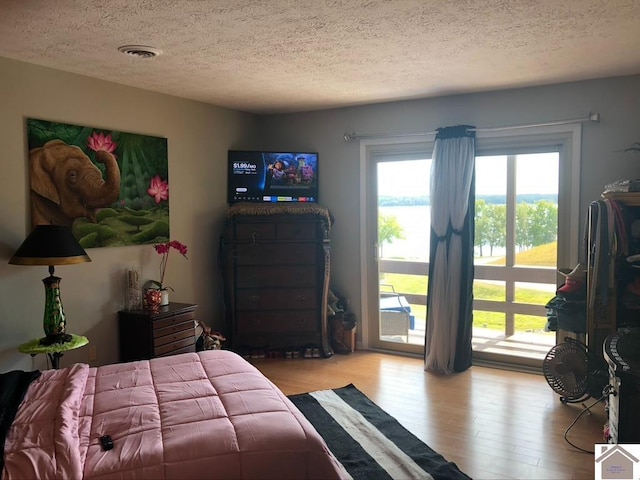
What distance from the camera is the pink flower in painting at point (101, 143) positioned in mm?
3777

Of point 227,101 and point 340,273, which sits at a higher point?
point 227,101

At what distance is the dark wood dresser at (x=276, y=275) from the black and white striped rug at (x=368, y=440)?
1.04 m

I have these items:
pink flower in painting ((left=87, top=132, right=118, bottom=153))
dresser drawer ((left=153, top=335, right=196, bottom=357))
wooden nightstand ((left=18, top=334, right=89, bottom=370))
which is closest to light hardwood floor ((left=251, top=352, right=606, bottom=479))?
dresser drawer ((left=153, top=335, right=196, bottom=357))

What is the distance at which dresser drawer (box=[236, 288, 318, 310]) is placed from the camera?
480 cm

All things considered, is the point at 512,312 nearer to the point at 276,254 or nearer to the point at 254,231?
the point at 276,254

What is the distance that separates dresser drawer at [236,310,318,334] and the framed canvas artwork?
109cm

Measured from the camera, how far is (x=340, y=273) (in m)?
5.22

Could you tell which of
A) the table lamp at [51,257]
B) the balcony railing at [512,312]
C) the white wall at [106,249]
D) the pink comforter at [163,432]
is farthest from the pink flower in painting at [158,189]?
the balcony railing at [512,312]

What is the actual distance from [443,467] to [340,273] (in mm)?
2660

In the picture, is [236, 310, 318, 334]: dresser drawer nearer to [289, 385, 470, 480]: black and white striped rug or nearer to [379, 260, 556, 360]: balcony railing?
[289, 385, 470, 480]: black and white striped rug

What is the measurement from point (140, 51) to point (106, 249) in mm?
1573

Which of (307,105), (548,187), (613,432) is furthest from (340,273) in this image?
(613,432)

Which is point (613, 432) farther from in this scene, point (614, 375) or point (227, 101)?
point (227, 101)

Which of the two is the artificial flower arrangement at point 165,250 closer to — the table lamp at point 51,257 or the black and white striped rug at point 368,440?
the table lamp at point 51,257
